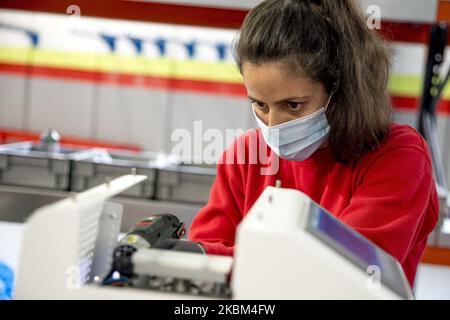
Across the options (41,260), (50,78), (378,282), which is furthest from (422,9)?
(50,78)

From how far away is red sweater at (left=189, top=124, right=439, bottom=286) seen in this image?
2.73 feet

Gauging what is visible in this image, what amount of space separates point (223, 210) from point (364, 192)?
0.92 feet

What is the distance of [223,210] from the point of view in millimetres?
1064

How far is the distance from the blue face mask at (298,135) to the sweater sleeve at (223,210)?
129 millimetres

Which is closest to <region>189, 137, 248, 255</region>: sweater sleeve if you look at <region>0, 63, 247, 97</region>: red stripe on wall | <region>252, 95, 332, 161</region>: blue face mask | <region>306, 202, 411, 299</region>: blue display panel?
<region>252, 95, 332, 161</region>: blue face mask

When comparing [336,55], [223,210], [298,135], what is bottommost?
[223,210]

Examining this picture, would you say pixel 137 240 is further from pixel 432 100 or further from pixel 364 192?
pixel 432 100

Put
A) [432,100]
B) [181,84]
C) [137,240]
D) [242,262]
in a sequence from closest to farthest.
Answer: [242,262] → [137,240] → [432,100] → [181,84]

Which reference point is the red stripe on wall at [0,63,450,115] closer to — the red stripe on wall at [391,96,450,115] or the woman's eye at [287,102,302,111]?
the red stripe on wall at [391,96,450,115]

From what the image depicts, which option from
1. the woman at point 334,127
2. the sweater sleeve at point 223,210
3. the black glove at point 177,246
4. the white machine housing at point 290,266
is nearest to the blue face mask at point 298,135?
the woman at point 334,127

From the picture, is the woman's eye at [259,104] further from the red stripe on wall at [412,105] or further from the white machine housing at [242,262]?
the red stripe on wall at [412,105]

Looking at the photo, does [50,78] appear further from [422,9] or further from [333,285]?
[333,285]

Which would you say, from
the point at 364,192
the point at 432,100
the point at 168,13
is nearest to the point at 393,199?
the point at 364,192

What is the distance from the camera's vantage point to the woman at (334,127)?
843mm
